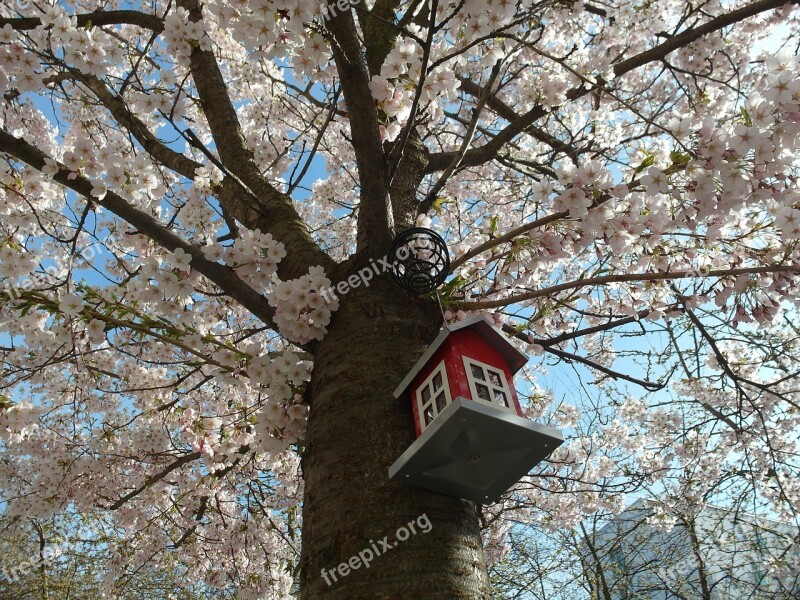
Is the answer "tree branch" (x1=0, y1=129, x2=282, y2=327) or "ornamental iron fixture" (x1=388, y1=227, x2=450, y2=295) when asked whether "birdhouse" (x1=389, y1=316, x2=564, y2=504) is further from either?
"tree branch" (x1=0, y1=129, x2=282, y2=327)

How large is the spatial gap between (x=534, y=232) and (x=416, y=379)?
2.66 feet

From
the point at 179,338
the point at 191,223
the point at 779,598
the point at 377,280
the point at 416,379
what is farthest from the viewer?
the point at 779,598

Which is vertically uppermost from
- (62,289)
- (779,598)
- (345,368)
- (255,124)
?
(255,124)

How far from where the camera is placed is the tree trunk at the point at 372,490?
45.6 inches

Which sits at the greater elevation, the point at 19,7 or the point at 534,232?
the point at 19,7

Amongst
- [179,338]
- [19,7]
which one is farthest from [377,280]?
[19,7]

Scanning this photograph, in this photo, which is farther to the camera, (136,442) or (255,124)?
(255,124)

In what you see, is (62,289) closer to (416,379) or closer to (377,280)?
(377,280)

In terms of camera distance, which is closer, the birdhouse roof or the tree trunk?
the tree trunk

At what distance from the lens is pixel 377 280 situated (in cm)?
185

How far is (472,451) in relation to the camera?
131 cm

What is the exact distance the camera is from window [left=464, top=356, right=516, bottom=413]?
1.41 m

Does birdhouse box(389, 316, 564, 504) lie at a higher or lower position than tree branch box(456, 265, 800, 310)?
lower

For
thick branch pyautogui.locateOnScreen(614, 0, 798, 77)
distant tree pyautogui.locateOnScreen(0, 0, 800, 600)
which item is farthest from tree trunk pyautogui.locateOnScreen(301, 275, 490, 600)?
thick branch pyautogui.locateOnScreen(614, 0, 798, 77)
